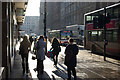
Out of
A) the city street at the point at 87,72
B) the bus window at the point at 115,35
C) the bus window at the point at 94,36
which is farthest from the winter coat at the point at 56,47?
the bus window at the point at 94,36

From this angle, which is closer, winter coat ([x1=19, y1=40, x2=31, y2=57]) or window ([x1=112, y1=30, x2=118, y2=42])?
winter coat ([x1=19, y1=40, x2=31, y2=57])

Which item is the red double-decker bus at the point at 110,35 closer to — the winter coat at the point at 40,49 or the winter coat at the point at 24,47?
the winter coat at the point at 40,49

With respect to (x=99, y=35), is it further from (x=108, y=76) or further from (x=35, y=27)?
(x=35, y=27)

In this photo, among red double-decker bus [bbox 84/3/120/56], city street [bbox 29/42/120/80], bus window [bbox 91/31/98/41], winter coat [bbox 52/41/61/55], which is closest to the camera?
city street [bbox 29/42/120/80]

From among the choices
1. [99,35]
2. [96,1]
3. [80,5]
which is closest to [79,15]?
[80,5]

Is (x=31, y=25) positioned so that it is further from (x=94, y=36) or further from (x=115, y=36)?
(x=115, y=36)

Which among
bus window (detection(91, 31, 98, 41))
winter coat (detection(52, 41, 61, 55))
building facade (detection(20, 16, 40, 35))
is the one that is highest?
building facade (detection(20, 16, 40, 35))

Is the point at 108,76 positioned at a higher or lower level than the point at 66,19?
lower

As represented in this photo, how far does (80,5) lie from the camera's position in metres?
51.2

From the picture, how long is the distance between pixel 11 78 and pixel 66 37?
24020mm

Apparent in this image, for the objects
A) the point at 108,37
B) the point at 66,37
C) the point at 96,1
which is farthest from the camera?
the point at 96,1

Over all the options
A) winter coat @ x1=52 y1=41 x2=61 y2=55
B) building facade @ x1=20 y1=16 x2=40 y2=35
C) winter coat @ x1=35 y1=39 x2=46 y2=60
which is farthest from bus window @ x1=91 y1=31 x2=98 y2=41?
building facade @ x1=20 y1=16 x2=40 y2=35

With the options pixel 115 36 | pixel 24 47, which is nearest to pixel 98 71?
pixel 24 47

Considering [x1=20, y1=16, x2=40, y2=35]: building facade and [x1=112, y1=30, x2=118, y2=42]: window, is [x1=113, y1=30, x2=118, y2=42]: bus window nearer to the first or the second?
[x1=112, y1=30, x2=118, y2=42]: window
